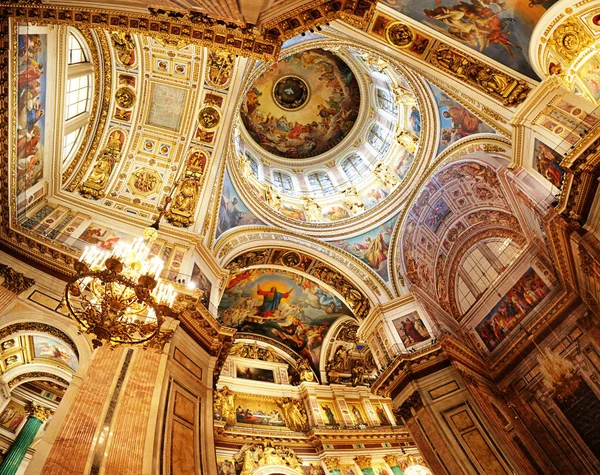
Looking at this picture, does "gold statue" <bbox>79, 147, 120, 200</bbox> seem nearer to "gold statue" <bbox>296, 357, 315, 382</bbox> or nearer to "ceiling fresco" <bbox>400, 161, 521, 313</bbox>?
"ceiling fresco" <bbox>400, 161, 521, 313</bbox>

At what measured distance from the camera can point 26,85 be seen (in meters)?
7.46

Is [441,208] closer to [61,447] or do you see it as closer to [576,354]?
[576,354]

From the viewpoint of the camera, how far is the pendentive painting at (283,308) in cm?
1511

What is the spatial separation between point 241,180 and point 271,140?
6.26 metres

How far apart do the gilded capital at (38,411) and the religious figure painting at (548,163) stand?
1548cm

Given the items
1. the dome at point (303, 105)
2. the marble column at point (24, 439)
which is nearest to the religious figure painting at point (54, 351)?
the marble column at point (24, 439)

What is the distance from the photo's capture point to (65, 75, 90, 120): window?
377 inches

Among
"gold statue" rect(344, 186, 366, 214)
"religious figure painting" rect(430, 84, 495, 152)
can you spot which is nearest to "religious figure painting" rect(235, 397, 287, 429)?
"gold statue" rect(344, 186, 366, 214)

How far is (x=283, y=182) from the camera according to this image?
60.3ft

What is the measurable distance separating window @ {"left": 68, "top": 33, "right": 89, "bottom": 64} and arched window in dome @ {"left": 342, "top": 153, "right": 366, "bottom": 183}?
11.7 metres

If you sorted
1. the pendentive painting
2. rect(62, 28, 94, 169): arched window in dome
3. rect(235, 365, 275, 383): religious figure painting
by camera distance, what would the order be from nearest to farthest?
rect(62, 28, 94, 169): arched window in dome < the pendentive painting < rect(235, 365, 275, 383): religious figure painting

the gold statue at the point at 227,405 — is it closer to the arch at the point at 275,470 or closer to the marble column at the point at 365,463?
the arch at the point at 275,470

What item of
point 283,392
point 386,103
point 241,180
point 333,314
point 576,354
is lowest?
point 576,354

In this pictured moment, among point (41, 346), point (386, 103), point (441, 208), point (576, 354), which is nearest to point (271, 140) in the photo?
point (386, 103)
